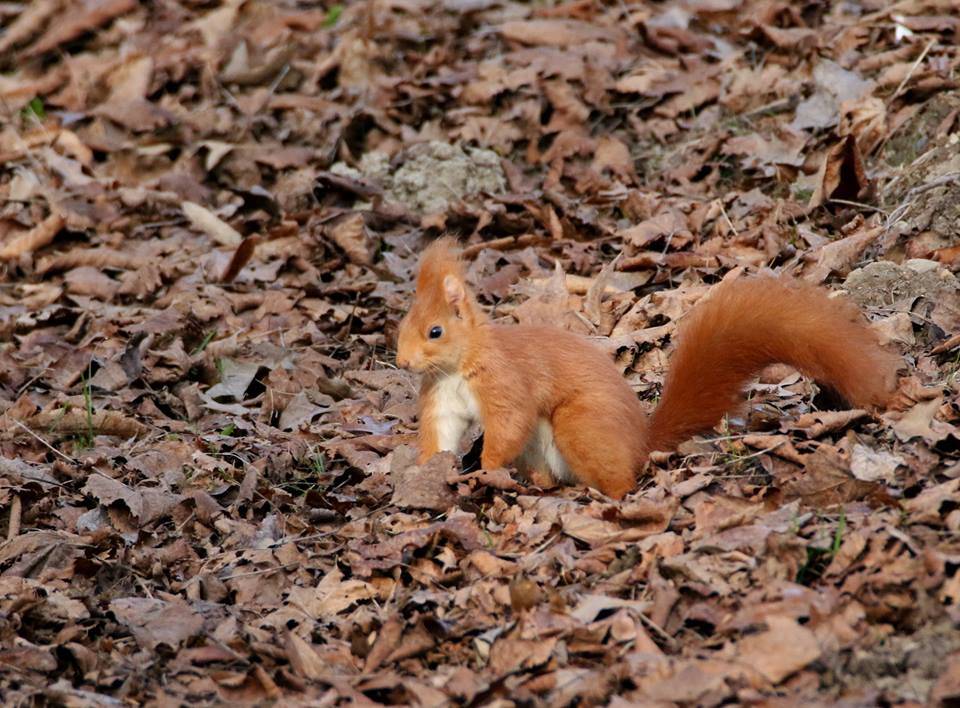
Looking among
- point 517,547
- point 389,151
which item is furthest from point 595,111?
point 517,547

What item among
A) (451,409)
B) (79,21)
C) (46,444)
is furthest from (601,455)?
(79,21)

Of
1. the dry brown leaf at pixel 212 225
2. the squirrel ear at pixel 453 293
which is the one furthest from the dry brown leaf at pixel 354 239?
the squirrel ear at pixel 453 293

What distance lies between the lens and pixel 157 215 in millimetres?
7180

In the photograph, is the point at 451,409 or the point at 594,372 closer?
the point at 594,372

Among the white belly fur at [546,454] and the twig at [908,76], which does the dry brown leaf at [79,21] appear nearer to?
the twig at [908,76]

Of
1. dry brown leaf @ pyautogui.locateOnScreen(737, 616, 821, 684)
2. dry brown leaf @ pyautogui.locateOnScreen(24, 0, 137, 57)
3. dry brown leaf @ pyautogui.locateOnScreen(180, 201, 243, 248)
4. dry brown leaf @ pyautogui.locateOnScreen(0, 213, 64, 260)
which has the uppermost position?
dry brown leaf @ pyautogui.locateOnScreen(737, 616, 821, 684)

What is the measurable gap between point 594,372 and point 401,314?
1.97 metres

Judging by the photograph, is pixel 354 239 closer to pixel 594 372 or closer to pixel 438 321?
pixel 438 321

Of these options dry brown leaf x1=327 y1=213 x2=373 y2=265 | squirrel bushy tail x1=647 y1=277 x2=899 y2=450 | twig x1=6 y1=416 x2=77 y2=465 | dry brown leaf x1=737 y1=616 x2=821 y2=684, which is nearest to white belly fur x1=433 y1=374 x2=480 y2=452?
squirrel bushy tail x1=647 y1=277 x2=899 y2=450

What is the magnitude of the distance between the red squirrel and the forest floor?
127 mm

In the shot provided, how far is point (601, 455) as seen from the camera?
374cm

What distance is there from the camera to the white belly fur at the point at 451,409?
13.0 ft

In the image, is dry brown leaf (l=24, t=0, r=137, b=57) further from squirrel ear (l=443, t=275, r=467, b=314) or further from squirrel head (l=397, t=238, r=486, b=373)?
squirrel ear (l=443, t=275, r=467, b=314)

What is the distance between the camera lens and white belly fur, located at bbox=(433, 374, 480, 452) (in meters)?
3.97
